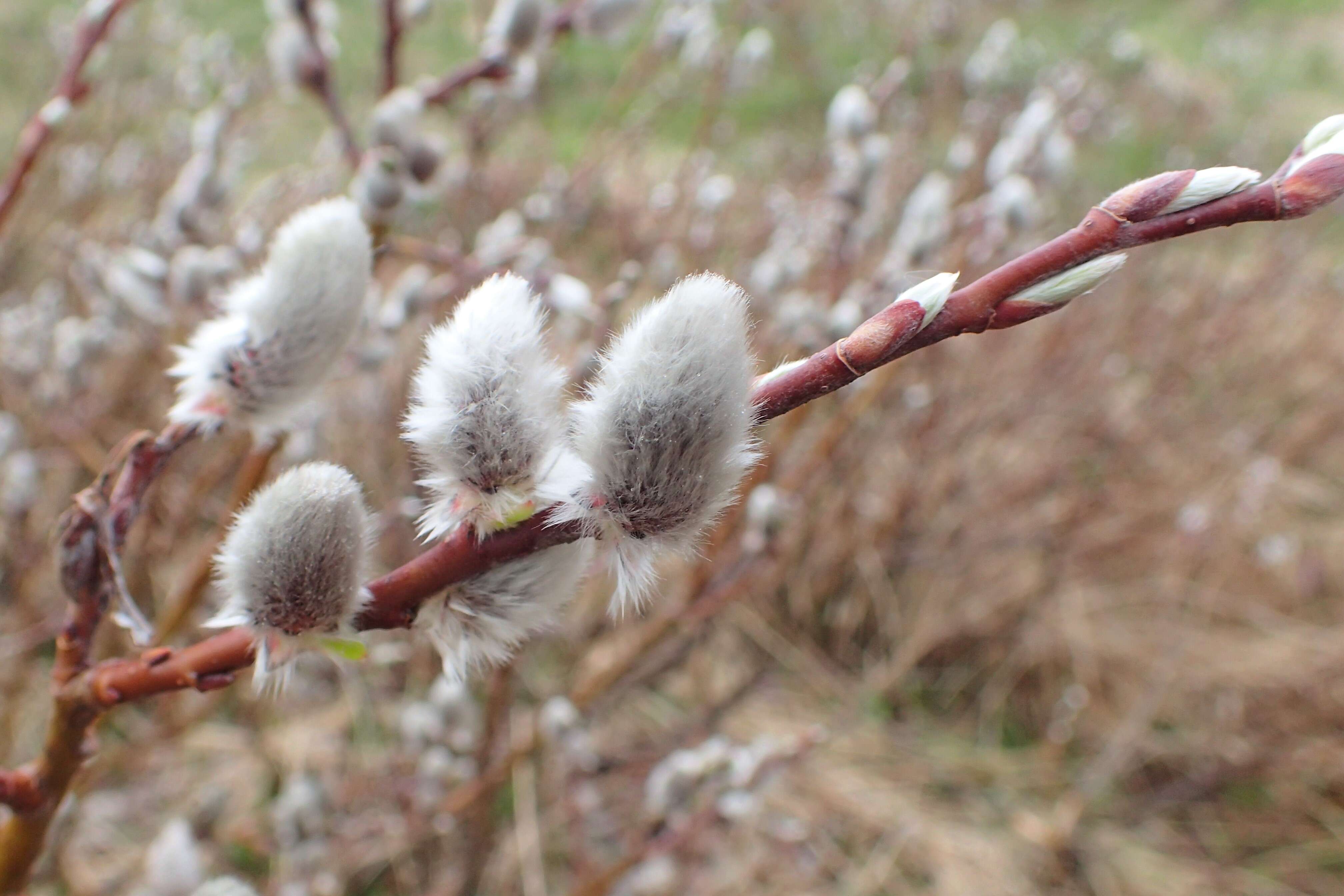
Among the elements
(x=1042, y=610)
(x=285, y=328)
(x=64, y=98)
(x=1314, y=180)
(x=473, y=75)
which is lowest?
(x=1042, y=610)

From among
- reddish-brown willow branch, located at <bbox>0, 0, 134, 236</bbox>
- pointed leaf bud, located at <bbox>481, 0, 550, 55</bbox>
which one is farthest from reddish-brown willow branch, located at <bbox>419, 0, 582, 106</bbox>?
reddish-brown willow branch, located at <bbox>0, 0, 134, 236</bbox>

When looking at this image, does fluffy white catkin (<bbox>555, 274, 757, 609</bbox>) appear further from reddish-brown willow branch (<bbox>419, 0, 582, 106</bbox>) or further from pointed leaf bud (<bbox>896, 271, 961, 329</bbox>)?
reddish-brown willow branch (<bbox>419, 0, 582, 106</bbox>)

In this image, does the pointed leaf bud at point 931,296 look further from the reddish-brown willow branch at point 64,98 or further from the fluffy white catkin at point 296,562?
the reddish-brown willow branch at point 64,98

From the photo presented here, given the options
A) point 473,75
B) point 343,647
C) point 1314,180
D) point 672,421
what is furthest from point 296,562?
point 473,75

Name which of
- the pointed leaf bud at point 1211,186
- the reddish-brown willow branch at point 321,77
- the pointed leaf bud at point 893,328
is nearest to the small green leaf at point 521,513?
the pointed leaf bud at point 893,328

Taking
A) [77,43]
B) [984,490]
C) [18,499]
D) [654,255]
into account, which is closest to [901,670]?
[984,490]

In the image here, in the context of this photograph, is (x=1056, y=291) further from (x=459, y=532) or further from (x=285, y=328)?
(x=285, y=328)

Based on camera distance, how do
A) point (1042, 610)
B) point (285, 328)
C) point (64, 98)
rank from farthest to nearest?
point (1042, 610), point (64, 98), point (285, 328)
